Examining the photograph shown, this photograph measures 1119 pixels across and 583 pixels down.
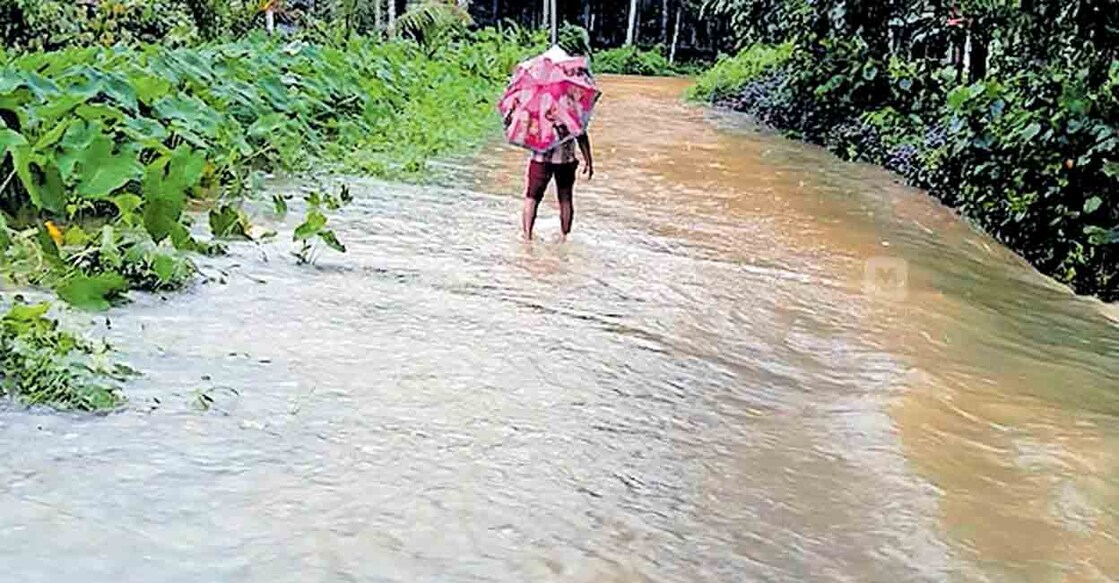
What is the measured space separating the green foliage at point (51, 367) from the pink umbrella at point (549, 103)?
3.90 metres

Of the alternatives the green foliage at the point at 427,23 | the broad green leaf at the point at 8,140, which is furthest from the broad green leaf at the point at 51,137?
the green foliage at the point at 427,23

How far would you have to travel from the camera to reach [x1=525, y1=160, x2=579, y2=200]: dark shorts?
26.4ft

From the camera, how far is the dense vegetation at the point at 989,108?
848 centimetres

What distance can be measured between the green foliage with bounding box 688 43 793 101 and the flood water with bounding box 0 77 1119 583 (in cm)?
1499

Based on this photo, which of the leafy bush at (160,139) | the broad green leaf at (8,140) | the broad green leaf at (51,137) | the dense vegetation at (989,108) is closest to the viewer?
the broad green leaf at (8,140)

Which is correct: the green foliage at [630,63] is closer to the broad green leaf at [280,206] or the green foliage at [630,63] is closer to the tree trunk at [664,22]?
the tree trunk at [664,22]

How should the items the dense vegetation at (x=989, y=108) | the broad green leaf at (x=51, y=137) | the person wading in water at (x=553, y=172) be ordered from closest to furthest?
the broad green leaf at (x=51, y=137)
the person wading in water at (x=553, y=172)
the dense vegetation at (x=989, y=108)

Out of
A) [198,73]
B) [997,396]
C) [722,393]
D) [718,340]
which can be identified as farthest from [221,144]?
[997,396]

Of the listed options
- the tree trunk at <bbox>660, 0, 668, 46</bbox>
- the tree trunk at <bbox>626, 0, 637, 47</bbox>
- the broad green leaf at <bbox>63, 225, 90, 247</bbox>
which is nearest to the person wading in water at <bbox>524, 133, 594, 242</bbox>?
the broad green leaf at <bbox>63, 225, 90, 247</bbox>

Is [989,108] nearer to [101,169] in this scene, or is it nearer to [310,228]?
[310,228]

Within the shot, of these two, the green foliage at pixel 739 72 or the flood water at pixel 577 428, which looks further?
the green foliage at pixel 739 72

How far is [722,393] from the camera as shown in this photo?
5152mm

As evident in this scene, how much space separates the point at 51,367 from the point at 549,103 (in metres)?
4.26

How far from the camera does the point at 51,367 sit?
4.20 metres
